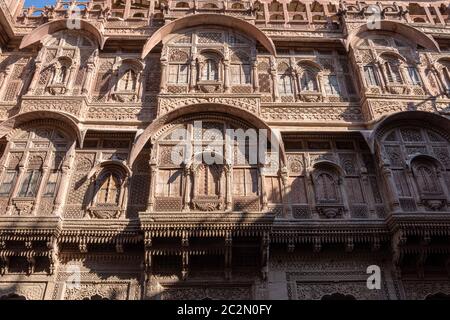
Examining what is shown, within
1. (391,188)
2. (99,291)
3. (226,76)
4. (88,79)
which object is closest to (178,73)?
(226,76)

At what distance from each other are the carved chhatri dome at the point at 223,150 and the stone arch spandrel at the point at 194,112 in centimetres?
4

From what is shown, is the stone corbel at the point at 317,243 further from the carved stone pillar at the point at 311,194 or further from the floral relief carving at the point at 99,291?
the floral relief carving at the point at 99,291

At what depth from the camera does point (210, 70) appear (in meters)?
12.3

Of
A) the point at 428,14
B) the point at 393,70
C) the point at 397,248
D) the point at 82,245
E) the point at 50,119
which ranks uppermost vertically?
the point at 428,14

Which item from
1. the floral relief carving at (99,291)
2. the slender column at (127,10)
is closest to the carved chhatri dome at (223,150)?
the floral relief carving at (99,291)

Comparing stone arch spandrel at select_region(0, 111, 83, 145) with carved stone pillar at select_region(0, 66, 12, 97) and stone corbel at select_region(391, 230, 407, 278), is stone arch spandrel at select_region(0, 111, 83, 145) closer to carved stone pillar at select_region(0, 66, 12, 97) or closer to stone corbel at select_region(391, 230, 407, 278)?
carved stone pillar at select_region(0, 66, 12, 97)

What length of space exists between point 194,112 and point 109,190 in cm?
278

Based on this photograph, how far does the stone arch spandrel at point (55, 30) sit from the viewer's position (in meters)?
12.6

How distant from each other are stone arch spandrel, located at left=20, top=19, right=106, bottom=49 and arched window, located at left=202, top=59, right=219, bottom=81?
2944 millimetres

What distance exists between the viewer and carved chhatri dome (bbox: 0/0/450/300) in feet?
31.0

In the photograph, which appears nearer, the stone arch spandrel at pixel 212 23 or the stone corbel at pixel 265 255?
the stone corbel at pixel 265 255

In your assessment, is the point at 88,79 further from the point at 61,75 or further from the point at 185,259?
the point at 185,259

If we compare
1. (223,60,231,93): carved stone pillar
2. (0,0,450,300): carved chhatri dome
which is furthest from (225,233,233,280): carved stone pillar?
(223,60,231,93): carved stone pillar
